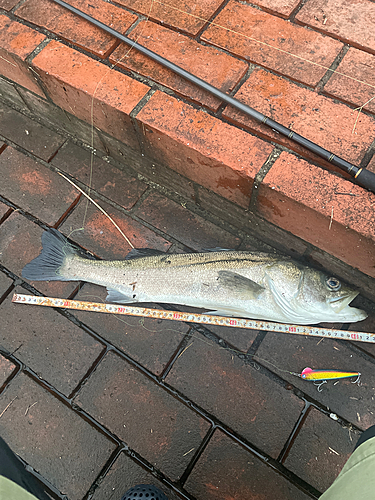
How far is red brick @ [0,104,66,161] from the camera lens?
10.1 feet

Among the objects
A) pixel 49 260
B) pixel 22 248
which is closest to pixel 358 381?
pixel 49 260

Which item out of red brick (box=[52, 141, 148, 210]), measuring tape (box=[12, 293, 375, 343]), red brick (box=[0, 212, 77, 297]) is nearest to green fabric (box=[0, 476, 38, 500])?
measuring tape (box=[12, 293, 375, 343])

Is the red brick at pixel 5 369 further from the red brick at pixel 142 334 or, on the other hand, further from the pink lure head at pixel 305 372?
the pink lure head at pixel 305 372

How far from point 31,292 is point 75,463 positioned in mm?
1310

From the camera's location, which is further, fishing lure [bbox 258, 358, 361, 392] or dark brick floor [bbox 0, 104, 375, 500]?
fishing lure [bbox 258, 358, 361, 392]

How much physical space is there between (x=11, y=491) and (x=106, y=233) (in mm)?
1843

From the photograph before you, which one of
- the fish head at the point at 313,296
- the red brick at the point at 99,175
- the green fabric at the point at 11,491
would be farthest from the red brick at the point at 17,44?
the green fabric at the point at 11,491

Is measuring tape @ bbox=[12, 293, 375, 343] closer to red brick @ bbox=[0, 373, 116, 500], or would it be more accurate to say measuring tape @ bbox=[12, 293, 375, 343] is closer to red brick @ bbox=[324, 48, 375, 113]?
red brick @ bbox=[0, 373, 116, 500]

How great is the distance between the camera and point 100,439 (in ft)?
7.53

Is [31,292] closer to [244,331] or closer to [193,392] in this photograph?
[193,392]

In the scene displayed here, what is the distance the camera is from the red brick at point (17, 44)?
8.27 ft

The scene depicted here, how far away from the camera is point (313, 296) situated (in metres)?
2.39

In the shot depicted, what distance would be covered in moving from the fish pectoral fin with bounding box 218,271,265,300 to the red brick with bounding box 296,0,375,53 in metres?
1.87

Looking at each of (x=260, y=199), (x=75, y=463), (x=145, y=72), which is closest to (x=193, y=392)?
(x=75, y=463)
